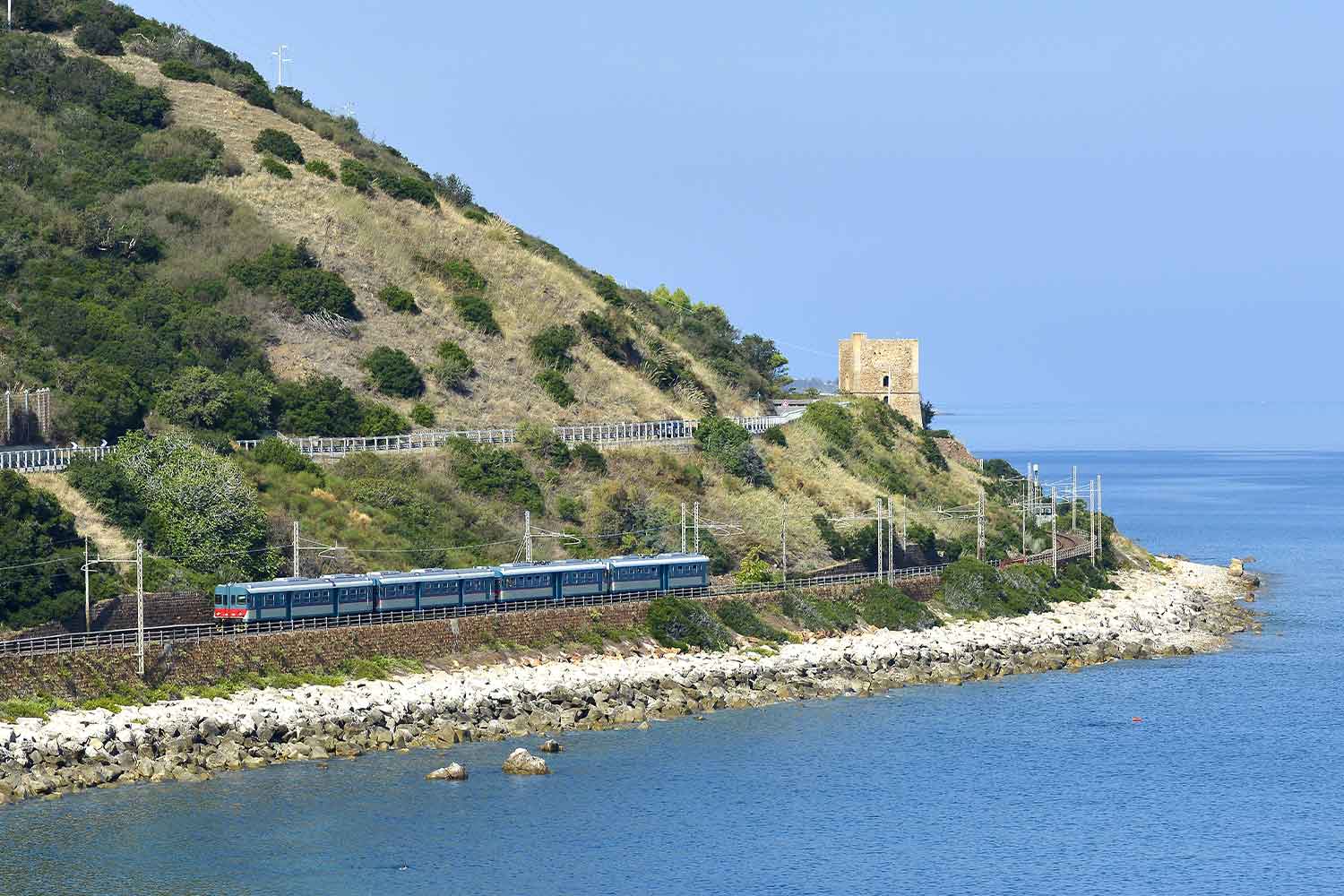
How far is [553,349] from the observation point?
118m

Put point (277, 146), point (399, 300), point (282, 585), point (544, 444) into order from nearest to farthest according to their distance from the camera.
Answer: point (282, 585), point (544, 444), point (399, 300), point (277, 146)

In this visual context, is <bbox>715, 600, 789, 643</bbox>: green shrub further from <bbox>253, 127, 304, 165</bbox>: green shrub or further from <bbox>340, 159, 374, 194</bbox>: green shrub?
<bbox>253, 127, 304, 165</bbox>: green shrub

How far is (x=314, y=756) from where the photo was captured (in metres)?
64.1

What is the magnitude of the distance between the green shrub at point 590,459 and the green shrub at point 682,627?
1964 centimetres

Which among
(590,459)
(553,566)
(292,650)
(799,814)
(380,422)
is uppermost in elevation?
(380,422)

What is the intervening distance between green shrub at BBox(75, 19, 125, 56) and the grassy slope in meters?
0.73

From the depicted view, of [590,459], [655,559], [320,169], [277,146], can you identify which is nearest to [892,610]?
[655,559]

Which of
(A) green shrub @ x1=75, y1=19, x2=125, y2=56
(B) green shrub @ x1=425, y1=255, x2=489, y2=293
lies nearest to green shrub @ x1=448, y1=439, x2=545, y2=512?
(B) green shrub @ x1=425, y1=255, x2=489, y2=293

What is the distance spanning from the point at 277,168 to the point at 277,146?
4.00 meters

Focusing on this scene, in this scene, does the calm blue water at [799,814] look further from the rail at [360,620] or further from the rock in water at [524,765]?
the rail at [360,620]

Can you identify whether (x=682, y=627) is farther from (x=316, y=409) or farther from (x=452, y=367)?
(x=452, y=367)

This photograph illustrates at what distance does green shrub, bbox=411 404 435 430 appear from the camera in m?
106

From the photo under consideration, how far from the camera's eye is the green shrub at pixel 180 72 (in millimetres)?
135625

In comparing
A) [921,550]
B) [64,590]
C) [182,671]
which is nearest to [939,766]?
[182,671]
